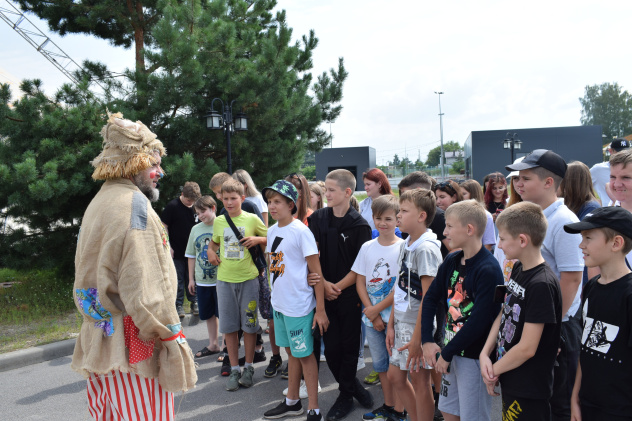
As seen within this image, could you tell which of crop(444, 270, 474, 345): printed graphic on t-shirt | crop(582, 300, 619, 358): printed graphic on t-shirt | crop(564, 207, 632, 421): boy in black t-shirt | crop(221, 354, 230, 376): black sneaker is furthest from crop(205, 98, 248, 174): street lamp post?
crop(582, 300, 619, 358): printed graphic on t-shirt

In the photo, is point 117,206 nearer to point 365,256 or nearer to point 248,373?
point 365,256

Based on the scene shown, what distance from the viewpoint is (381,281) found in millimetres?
3709

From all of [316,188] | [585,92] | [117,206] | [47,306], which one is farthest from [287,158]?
[585,92]

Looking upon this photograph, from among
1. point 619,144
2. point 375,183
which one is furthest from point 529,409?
point 619,144

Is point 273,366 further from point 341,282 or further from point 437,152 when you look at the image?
point 437,152

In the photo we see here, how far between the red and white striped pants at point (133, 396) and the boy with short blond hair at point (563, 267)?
2.23 meters

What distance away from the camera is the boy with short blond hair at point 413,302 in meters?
3.22

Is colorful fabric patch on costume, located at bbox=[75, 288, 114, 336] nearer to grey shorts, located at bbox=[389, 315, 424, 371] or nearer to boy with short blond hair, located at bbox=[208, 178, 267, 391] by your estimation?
grey shorts, located at bbox=[389, 315, 424, 371]

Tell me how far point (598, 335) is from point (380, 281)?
168 centimetres

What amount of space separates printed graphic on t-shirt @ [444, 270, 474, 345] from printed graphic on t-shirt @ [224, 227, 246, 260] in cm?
236

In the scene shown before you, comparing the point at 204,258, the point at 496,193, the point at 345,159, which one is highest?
the point at 345,159

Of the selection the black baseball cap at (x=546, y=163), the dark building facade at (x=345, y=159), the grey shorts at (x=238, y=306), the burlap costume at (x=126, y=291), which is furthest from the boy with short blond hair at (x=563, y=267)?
the dark building facade at (x=345, y=159)

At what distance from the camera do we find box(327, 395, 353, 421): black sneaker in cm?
381

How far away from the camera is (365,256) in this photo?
3.78 metres
